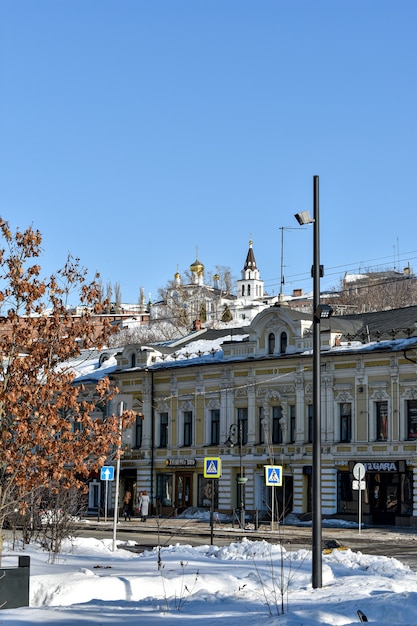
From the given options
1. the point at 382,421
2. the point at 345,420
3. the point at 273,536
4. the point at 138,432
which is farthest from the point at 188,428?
the point at 273,536

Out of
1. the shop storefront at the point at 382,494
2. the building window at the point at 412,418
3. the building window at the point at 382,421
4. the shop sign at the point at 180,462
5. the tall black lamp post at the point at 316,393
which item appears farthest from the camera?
the shop sign at the point at 180,462

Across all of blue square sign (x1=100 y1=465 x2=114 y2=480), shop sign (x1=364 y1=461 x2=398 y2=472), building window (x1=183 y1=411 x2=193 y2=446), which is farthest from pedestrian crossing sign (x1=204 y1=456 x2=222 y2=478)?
building window (x1=183 y1=411 x2=193 y2=446)

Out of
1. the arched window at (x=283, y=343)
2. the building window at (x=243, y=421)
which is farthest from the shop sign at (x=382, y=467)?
the building window at (x=243, y=421)

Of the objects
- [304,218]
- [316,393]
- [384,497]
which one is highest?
[304,218]

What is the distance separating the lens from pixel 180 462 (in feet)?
181

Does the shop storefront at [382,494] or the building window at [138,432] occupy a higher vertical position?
the building window at [138,432]

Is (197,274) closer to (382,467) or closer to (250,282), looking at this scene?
(250,282)

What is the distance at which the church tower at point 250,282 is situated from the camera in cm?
18050

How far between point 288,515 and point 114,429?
30962mm

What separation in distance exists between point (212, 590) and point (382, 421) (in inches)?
1211

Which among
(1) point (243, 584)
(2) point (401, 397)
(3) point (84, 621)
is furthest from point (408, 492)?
(3) point (84, 621)

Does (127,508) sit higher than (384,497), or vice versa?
(384,497)

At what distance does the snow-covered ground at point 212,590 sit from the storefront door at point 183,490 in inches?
1084

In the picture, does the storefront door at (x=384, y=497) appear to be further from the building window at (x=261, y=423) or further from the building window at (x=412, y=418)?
the building window at (x=261, y=423)
